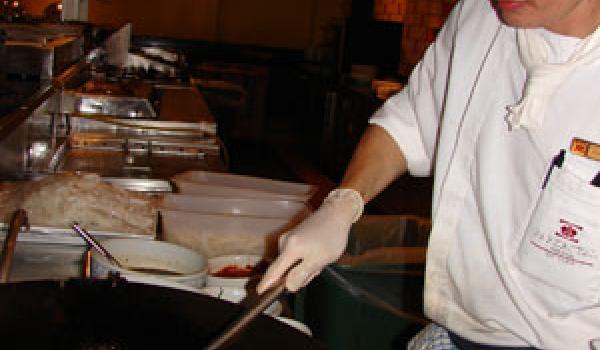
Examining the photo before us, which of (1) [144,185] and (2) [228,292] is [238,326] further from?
(1) [144,185]

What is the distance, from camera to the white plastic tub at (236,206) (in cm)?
204

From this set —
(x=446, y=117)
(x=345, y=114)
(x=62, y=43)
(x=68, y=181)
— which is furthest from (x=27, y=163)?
(x=345, y=114)

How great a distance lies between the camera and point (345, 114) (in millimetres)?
8070

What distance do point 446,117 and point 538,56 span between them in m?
0.25

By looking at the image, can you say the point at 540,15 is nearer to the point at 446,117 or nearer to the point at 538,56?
the point at 538,56

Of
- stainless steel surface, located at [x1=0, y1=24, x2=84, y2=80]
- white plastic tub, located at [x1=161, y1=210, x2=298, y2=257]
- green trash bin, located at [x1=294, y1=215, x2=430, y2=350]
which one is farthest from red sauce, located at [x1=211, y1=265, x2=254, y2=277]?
stainless steel surface, located at [x1=0, y1=24, x2=84, y2=80]

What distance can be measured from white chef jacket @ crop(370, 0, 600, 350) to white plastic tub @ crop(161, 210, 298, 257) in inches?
18.0

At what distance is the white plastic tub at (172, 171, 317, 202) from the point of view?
2174mm

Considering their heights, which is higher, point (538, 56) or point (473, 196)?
point (538, 56)

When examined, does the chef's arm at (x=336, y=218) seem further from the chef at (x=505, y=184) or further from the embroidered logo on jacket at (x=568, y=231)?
the embroidered logo on jacket at (x=568, y=231)

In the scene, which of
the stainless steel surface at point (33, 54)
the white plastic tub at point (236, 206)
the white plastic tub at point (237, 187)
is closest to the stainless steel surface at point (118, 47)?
the stainless steel surface at point (33, 54)

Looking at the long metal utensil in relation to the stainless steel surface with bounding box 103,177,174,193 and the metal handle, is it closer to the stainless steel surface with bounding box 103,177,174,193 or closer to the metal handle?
the metal handle

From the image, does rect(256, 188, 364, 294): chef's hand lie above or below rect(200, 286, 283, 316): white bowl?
above

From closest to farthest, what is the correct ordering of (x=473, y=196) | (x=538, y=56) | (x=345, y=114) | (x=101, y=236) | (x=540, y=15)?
(x=540, y=15) → (x=538, y=56) → (x=473, y=196) → (x=101, y=236) → (x=345, y=114)
